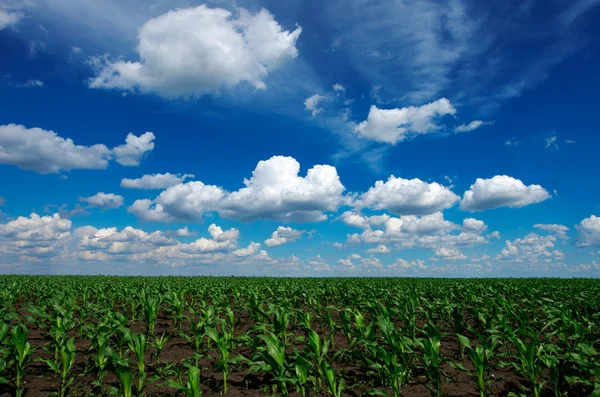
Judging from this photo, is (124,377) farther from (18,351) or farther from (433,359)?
(433,359)

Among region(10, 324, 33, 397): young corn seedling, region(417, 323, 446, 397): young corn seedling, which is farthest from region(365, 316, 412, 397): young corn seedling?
region(10, 324, 33, 397): young corn seedling

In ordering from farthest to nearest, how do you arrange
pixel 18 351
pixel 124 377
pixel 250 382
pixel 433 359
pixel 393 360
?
pixel 250 382 → pixel 393 360 → pixel 18 351 → pixel 433 359 → pixel 124 377

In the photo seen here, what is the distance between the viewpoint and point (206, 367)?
308 inches

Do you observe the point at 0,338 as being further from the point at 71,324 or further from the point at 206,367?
the point at 206,367

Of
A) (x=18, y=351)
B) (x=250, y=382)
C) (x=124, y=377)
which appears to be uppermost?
(x=18, y=351)

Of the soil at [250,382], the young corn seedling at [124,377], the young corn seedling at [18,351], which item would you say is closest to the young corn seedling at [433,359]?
the soil at [250,382]

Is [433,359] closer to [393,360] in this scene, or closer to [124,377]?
[393,360]

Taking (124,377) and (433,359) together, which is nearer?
(124,377)

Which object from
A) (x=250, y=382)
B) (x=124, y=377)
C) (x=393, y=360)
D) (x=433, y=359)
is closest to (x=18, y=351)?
(x=124, y=377)

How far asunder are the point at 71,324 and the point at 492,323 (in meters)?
10.2

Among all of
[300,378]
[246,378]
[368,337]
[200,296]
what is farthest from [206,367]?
[200,296]

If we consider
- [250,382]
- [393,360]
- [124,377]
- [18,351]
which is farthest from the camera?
[250,382]

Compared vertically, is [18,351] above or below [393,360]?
above

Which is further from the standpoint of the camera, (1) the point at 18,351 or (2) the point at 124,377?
(1) the point at 18,351
